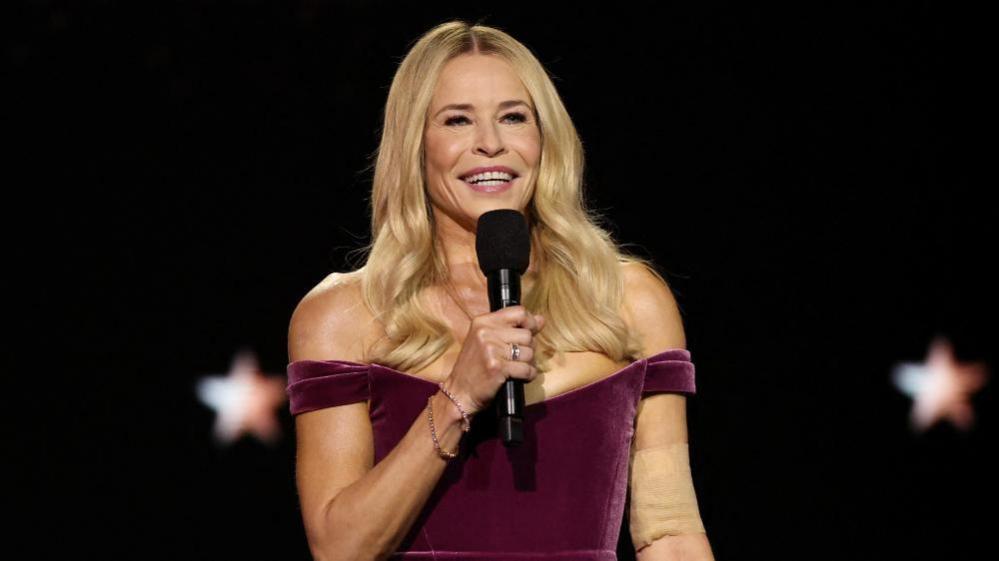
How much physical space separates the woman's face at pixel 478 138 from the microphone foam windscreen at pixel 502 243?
291 mm

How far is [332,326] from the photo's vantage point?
207 cm

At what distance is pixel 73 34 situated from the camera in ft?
11.1

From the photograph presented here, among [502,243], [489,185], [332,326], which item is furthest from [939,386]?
[502,243]

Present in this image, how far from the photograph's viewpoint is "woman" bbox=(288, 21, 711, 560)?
6.35ft

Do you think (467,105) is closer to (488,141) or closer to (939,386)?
(488,141)

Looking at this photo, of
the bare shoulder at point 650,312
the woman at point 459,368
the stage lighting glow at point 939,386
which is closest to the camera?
the woman at point 459,368

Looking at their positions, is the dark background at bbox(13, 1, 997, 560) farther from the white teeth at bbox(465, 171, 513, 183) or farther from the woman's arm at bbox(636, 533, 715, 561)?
the woman's arm at bbox(636, 533, 715, 561)

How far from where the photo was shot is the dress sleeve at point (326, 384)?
2.01m

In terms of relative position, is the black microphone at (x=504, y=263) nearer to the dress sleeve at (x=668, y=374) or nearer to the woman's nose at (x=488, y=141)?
the woman's nose at (x=488, y=141)

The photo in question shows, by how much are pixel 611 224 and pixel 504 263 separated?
1718mm

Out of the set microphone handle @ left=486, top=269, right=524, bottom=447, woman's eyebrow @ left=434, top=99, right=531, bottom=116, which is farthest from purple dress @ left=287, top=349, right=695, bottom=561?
woman's eyebrow @ left=434, top=99, right=531, bottom=116

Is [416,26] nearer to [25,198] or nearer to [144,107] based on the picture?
[144,107]

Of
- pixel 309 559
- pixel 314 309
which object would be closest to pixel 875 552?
pixel 309 559

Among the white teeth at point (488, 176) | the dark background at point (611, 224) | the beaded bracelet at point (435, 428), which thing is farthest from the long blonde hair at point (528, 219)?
the dark background at point (611, 224)
